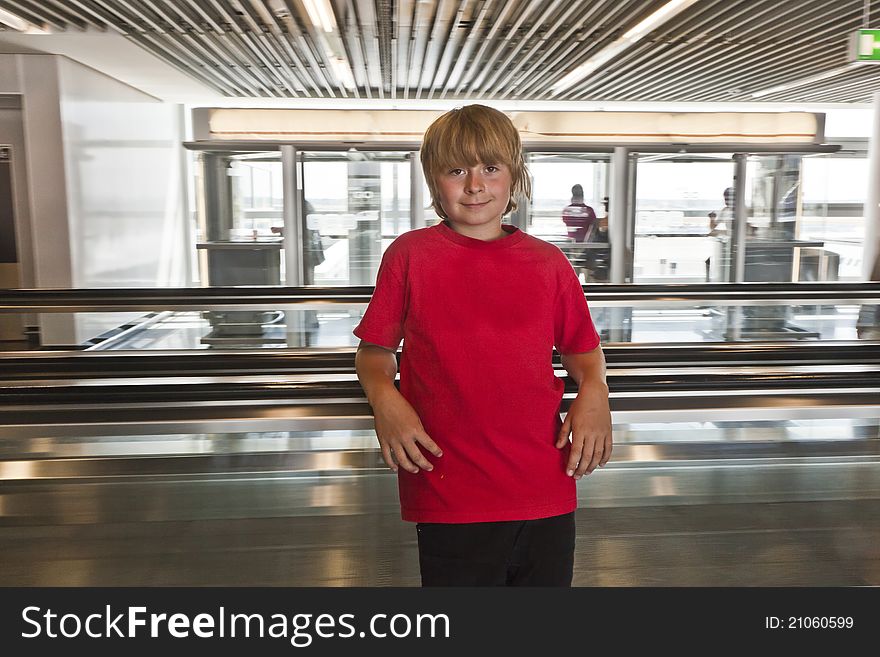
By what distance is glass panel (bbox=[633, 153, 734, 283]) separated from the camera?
10.3 metres

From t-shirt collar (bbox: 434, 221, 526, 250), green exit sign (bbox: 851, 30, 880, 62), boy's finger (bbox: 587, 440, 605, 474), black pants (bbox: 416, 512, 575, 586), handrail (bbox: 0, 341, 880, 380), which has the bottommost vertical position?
black pants (bbox: 416, 512, 575, 586)

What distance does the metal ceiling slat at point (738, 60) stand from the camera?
7.22 m

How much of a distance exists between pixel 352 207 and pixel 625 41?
4049 mm

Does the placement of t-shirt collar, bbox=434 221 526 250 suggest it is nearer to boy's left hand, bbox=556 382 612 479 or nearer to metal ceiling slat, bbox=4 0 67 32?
boy's left hand, bbox=556 382 612 479

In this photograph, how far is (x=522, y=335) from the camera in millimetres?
1604

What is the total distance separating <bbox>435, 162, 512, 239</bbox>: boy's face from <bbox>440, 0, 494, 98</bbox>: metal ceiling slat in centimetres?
518

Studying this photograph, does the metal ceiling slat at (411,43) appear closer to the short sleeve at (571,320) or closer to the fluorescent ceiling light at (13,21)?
the fluorescent ceiling light at (13,21)

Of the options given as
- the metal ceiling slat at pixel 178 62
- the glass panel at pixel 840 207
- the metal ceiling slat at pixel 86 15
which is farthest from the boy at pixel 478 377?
the glass panel at pixel 840 207

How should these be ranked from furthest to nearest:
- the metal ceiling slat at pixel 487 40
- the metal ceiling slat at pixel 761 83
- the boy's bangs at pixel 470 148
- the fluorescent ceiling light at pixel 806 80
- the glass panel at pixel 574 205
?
the glass panel at pixel 574 205, the fluorescent ceiling light at pixel 806 80, the metal ceiling slat at pixel 761 83, the metal ceiling slat at pixel 487 40, the boy's bangs at pixel 470 148

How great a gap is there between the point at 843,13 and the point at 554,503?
6.87 meters

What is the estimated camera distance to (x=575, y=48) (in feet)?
26.7

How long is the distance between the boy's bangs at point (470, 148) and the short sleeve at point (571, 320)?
0.95 ft

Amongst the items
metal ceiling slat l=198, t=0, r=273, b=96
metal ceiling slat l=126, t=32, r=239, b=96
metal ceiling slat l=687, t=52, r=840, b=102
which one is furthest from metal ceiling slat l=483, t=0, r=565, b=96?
metal ceiling slat l=126, t=32, r=239, b=96
